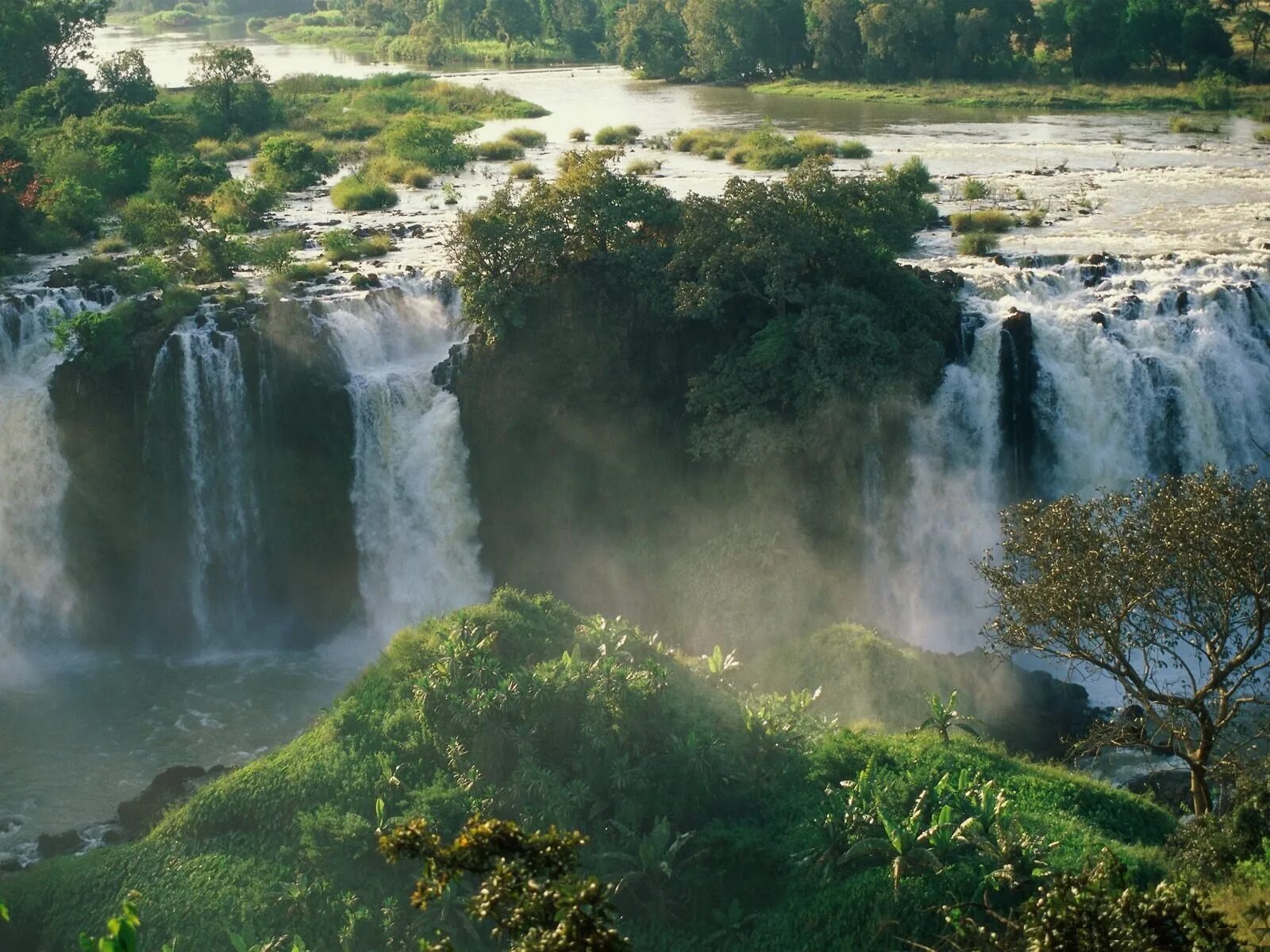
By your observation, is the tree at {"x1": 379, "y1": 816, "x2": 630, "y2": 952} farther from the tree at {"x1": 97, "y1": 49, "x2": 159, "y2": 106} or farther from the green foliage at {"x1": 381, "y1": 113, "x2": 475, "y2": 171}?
the tree at {"x1": 97, "y1": 49, "x2": 159, "y2": 106}

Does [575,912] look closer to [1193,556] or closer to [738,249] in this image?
[1193,556]

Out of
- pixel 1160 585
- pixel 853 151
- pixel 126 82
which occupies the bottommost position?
pixel 1160 585

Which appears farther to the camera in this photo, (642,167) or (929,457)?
(642,167)

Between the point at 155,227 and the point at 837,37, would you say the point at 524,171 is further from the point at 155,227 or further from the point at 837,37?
the point at 837,37

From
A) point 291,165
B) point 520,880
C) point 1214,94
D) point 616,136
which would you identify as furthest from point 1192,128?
point 520,880

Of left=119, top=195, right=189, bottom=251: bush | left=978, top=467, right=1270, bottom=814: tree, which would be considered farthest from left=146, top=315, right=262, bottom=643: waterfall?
left=978, top=467, right=1270, bottom=814: tree
